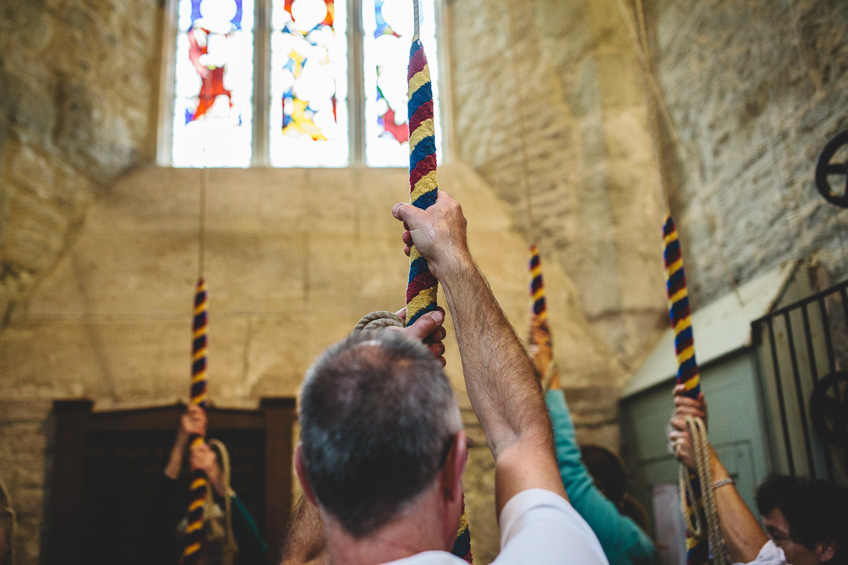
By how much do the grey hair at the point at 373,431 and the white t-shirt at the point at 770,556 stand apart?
123 centimetres

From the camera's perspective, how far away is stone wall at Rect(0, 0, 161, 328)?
11.8ft

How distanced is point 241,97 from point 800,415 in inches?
145

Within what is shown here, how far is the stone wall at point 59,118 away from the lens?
360 centimetres

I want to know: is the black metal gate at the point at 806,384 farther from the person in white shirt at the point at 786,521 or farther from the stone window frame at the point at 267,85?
the stone window frame at the point at 267,85

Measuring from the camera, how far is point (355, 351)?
2.29 feet

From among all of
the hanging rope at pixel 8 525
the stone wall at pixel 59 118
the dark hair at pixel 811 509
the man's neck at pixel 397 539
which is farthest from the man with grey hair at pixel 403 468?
the stone wall at pixel 59 118

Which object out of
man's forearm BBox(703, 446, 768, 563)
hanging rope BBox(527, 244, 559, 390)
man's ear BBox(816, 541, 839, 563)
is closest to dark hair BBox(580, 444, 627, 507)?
hanging rope BBox(527, 244, 559, 390)

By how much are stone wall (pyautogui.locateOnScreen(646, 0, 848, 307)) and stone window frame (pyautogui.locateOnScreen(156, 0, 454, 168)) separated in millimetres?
1376

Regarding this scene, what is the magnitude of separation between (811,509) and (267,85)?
395 centimetres

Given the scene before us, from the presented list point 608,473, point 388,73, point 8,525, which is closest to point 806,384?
point 608,473

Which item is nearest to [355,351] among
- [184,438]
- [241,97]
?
[184,438]

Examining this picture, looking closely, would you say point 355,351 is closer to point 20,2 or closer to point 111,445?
point 111,445

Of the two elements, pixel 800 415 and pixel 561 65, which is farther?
pixel 561 65

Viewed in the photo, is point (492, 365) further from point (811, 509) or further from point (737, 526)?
point (811, 509)
